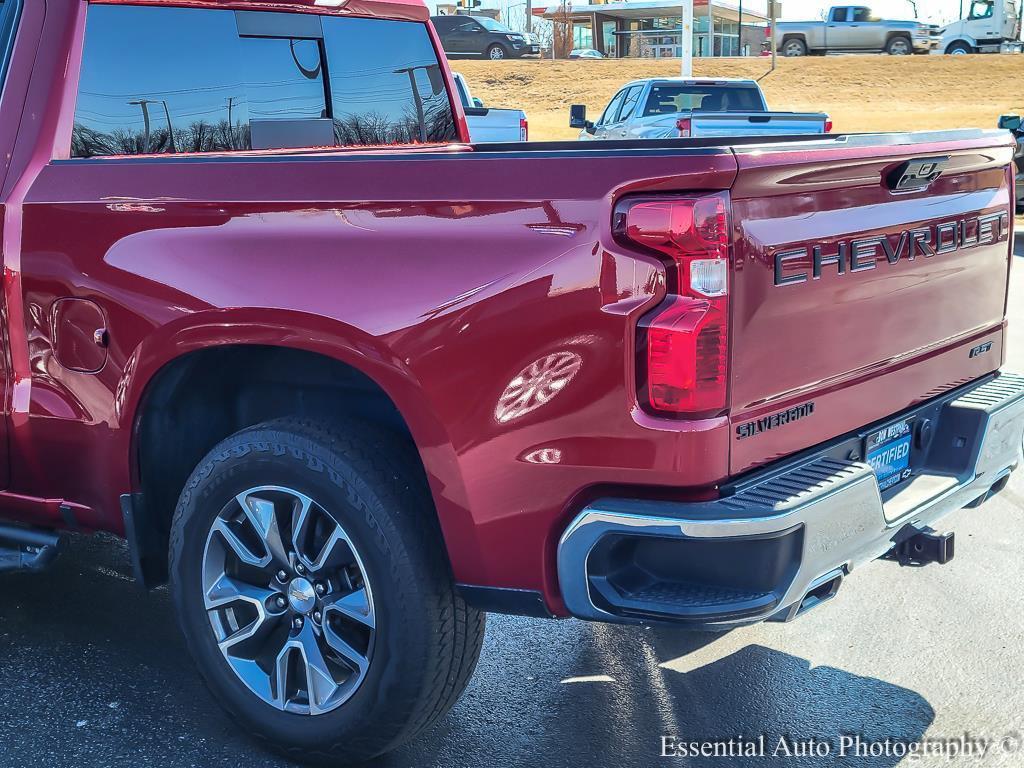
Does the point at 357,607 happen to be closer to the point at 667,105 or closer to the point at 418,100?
the point at 418,100

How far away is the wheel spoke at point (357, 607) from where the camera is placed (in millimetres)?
2859

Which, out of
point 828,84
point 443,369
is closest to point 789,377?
point 443,369

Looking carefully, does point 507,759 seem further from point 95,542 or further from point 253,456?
point 95,542

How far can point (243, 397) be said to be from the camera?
3.48 metres

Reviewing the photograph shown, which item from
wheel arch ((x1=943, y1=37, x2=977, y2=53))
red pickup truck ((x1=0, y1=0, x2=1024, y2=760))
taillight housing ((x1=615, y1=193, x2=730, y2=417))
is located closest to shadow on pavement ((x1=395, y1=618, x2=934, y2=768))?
red pickup truck ((x1=0, y1=0, x2=1024, y2=760))

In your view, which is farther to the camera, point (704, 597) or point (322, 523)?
point (322, 523)

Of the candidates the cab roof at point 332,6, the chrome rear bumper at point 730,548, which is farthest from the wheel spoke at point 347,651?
the cab roof at point 332,6

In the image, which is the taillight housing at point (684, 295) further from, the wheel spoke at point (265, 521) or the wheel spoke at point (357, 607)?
the wheel spoke at point (265, 521)

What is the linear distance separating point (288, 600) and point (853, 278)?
1.65 meters

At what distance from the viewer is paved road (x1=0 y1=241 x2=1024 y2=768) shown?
3.14 metres

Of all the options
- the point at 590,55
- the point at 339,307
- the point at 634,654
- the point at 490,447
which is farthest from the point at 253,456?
the point at 590,55

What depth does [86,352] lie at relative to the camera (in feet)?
10.5

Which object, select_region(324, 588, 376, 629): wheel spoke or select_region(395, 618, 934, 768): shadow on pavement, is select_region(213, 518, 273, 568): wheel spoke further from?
select_region(395, 618, 934, 768): shadow on pavement

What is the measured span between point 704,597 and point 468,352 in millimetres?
745
